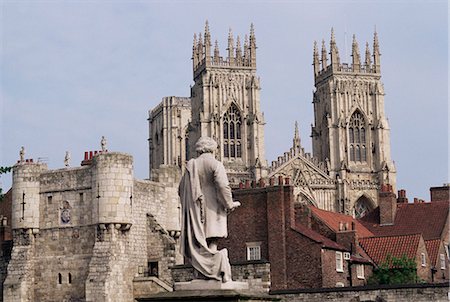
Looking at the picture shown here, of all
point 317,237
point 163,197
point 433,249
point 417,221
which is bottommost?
point 433,249

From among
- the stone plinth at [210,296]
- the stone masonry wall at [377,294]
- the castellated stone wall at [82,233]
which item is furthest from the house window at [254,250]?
the stone plinth at [210,296]

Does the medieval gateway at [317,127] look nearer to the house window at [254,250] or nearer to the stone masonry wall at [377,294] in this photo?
the house window at [254,250]

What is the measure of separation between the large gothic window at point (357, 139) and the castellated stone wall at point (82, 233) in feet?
227

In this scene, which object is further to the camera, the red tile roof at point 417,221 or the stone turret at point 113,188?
the red tile roof at point 417,221

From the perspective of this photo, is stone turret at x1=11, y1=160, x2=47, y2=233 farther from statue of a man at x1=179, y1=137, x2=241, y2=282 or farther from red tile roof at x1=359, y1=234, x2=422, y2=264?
statue of a man at x1=179, y1=137, x2=241, y2=282

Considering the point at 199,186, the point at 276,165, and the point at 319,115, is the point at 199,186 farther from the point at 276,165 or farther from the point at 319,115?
the point at 319,115

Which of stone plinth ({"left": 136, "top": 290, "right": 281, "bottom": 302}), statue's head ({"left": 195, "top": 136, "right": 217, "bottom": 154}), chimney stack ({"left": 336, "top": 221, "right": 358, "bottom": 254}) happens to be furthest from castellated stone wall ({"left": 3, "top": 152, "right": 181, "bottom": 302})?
stone plinth ({"left": 136, "top": 290, "right": 281, "bottom": 302})

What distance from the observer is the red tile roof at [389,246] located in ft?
158

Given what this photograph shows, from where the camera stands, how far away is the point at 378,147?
109750 millimetres

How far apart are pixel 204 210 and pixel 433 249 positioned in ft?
138

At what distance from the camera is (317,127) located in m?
114

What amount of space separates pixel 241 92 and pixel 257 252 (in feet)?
221

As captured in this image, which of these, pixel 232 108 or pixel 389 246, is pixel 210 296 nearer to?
pixel 389 246

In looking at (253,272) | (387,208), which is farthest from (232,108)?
(253,272)
